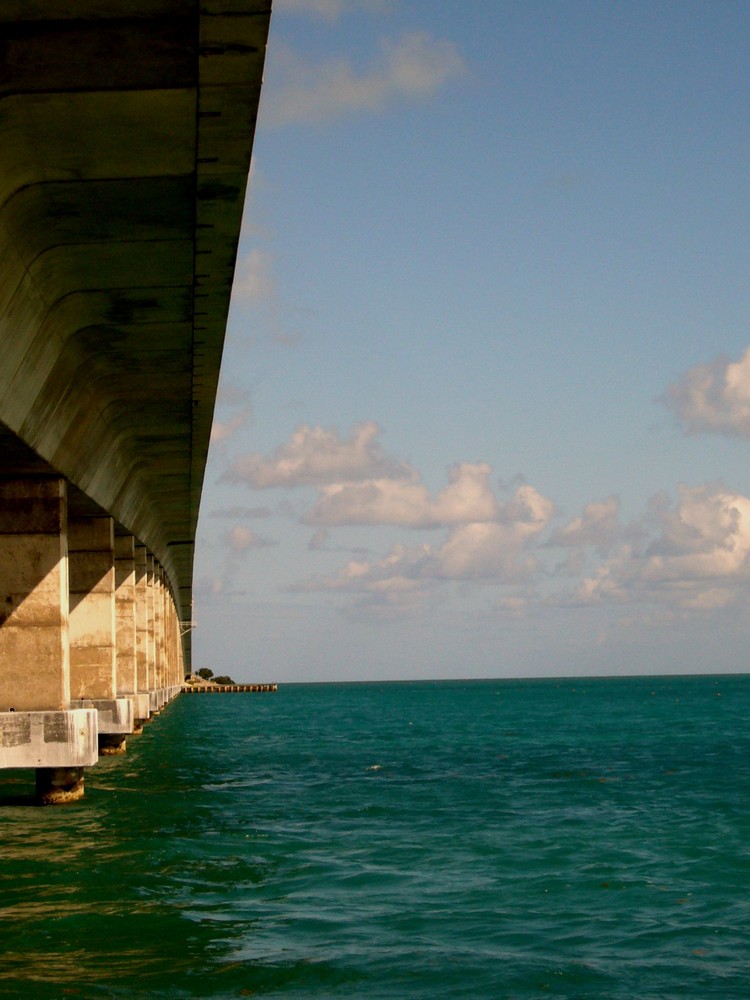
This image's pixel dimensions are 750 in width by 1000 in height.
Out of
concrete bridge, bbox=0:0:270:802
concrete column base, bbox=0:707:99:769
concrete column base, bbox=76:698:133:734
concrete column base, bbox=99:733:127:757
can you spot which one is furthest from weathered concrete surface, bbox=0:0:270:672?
concrete column base, bbox=99:733:127:757

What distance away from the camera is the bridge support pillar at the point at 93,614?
32406mm

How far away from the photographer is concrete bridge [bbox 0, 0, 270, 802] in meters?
11.5

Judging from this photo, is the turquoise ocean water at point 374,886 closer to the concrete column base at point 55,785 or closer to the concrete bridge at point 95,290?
the concrete column base at point 55,785

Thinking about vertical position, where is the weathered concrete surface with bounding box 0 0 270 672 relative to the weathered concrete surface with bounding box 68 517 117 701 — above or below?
above

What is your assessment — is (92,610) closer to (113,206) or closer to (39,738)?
(39,738)

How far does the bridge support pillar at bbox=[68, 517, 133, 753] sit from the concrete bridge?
0.16 ft

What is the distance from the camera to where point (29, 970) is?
11.9 m

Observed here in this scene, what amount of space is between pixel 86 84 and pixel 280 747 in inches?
1517

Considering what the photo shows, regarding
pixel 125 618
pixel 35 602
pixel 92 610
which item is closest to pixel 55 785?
pixel 35 602

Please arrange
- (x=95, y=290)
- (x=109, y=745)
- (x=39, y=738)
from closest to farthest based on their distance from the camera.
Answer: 1. (x=95, y=290)
2. (x=39, y=738)
3. (x=109, y=745)

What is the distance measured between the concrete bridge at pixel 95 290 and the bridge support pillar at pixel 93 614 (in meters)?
0.05

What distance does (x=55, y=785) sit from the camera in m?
24.2

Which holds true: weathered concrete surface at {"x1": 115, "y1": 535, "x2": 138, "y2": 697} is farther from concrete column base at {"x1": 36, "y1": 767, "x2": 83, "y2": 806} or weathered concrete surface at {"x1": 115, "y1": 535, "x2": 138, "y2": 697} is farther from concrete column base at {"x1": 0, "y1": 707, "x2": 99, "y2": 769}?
concrete column base at {"x1": 0, "y1": 707, "x2": 99, "y2": 769}

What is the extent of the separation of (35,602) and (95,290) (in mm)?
7736
